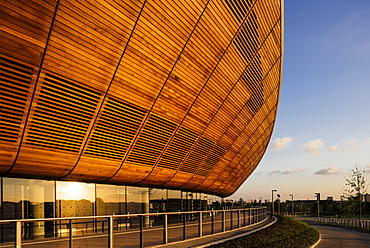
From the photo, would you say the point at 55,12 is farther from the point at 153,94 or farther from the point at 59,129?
the point at 153,94

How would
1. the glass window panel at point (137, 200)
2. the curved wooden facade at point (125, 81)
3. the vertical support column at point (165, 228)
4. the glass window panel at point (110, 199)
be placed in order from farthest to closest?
the glass window panel at point (137, 200)
the glass window panel at point (110, 199)
the vertical support column at point (165, 228)
the curved wooden facade at point (125, 81)

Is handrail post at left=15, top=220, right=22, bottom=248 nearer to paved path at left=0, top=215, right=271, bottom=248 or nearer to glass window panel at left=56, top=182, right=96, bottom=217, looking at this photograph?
paved path at left=0, top=215, right=271, bottom=248

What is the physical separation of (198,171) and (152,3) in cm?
1324

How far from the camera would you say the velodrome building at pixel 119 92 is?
10195 millimetres

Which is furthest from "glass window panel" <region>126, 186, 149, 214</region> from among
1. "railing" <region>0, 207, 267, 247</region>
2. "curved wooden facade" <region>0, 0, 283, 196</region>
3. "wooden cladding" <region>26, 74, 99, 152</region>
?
"wooden cladding" <region>26, 74, 99, 152</region>

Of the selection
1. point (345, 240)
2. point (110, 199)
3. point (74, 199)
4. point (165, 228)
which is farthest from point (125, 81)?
point (345, 240)

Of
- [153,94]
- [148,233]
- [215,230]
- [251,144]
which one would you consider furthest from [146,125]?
[251,144]

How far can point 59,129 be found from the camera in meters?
12.2

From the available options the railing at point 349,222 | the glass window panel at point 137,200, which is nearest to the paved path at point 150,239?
the glass window panel at point 137,200

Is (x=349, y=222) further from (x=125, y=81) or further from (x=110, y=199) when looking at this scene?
(x=125, y=81)

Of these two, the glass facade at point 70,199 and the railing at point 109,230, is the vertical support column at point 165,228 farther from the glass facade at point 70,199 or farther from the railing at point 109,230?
the glass facade at point 70,199

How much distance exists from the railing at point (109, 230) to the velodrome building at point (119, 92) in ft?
14.3

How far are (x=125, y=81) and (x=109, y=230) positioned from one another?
229 inches

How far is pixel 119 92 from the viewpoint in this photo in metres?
12.9
